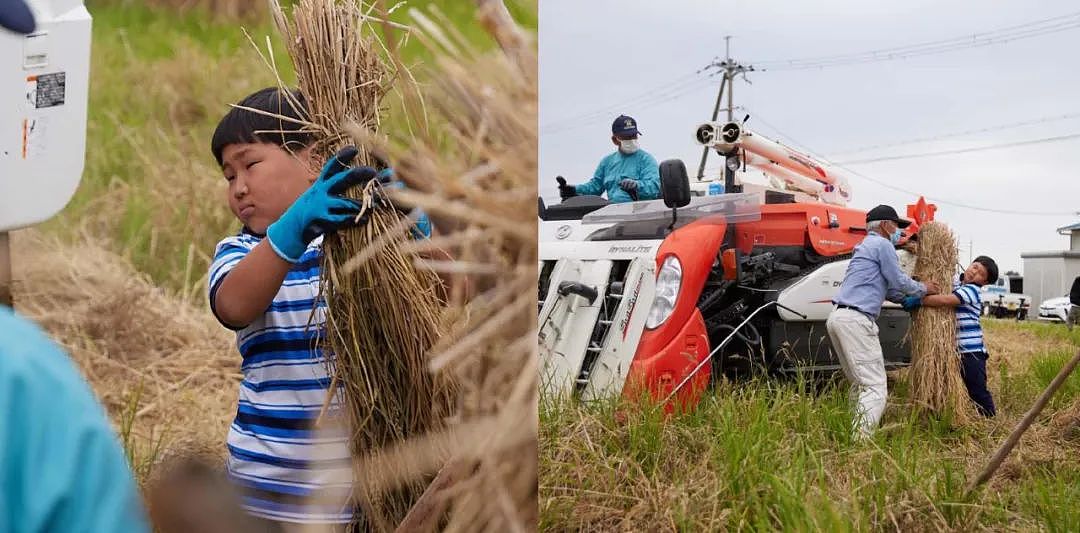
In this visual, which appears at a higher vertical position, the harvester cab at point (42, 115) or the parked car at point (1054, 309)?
the harvester cab at point (42, 115)

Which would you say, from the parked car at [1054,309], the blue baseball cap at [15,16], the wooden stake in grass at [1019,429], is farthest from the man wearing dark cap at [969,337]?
the blue baseball cap at [15,16]

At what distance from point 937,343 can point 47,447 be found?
5238 millimetres

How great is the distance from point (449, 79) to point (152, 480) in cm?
64

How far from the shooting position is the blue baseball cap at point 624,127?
15.5 ft

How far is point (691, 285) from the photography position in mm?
4211

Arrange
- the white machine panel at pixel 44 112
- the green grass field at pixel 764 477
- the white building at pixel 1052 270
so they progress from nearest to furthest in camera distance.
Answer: the white machine panel at pixel 44 112
the green grass field at pixel 764 477
the white building at pixel 1052 270

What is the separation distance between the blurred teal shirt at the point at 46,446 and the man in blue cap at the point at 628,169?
422cm

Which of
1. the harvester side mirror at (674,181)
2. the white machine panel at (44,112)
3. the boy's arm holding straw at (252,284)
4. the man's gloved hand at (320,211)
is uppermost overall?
the harvester side mirror at (674,181)

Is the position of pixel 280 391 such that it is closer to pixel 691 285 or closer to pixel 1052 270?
pixel 691 285

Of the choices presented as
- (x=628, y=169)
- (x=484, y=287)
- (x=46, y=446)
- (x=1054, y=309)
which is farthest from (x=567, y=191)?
(x=1054, y=309)

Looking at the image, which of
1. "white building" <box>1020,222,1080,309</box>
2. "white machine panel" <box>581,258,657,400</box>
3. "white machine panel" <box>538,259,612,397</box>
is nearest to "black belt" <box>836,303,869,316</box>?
Result: "white machine panel" <box>581,258,657,400</box>

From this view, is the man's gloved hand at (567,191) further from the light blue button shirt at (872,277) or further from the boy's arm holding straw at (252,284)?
the boy's arm holding straw at (252,284)

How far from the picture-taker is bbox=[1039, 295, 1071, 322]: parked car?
28.5 ft

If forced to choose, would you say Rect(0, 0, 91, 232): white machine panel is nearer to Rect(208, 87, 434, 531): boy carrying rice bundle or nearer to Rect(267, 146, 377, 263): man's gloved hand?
Rect(208, 87, 434, 531): boy carrying rice bundle
